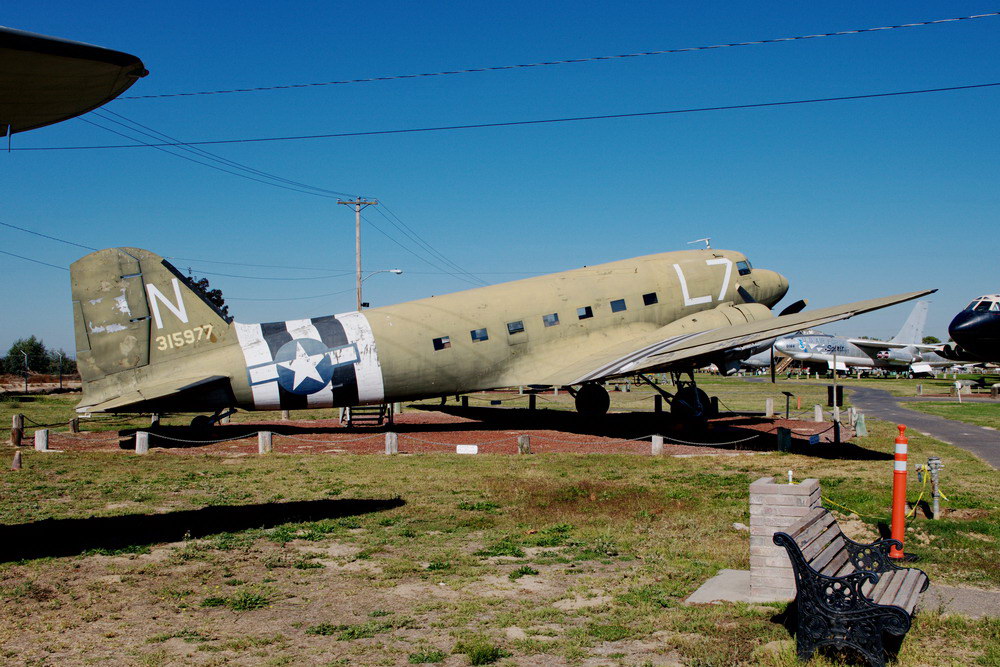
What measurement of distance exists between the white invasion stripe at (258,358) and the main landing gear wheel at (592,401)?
486 inches

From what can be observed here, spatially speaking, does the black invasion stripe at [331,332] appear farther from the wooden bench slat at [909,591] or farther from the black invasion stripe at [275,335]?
the wooden bench slat at [909,591]

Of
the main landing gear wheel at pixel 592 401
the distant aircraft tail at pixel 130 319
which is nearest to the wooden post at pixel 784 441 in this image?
the main landing gear wheel at pixel 592 401

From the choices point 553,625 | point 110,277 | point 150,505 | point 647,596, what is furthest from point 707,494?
point 110,277

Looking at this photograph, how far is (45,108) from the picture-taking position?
29.1ft

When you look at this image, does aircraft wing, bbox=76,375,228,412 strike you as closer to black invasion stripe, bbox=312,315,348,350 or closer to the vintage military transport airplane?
the vintage military transport airplane

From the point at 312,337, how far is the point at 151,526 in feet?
37.3

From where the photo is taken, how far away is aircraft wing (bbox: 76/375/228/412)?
2114 cm

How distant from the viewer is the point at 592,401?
2998cm

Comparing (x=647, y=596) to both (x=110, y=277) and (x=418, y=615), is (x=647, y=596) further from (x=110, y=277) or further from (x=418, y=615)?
(x=110, y=277)

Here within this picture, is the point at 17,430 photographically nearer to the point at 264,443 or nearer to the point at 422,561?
the point at 264,443

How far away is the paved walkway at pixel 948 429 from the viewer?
2206cm

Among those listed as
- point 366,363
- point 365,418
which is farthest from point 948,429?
point 365,418

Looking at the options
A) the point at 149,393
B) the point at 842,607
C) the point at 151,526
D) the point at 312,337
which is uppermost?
the point at 312,337

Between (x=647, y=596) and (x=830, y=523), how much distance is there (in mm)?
2346
